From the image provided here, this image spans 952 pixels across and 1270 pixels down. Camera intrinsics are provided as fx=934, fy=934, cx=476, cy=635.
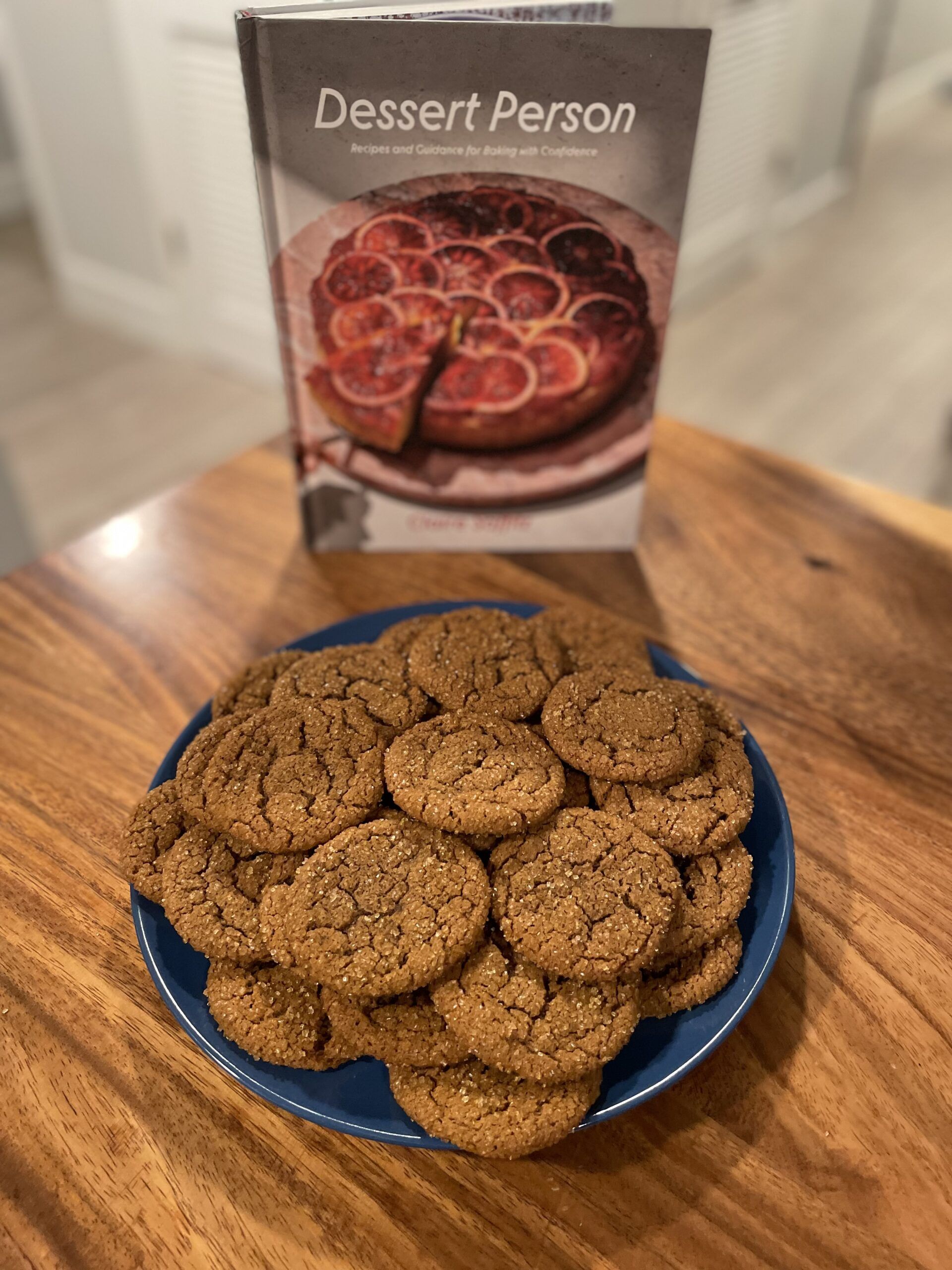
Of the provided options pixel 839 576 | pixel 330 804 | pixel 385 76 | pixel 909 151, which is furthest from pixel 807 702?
pixel 909 151

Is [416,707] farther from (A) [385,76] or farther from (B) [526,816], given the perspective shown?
(A) [385,76]

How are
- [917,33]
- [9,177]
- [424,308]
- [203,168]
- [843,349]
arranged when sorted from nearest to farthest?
1. [424,308]
2. [203,168]
3. [843,349]
4. [9,177]
5. [917,33]

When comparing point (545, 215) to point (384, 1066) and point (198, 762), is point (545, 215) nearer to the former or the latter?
point (198, 762)

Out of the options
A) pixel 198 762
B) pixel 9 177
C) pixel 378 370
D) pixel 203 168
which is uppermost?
pixel 378 370

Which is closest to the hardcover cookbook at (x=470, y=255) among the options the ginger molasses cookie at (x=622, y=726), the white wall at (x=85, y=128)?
the ginger molasses cookie at (x=622, y=726)

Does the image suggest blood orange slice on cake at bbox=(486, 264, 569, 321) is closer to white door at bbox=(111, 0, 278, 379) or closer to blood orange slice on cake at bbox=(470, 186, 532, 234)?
blood orange slice on cake at bbox=(470, 186, 532, 234)

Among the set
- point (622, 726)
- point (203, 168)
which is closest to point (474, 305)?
point (622, 726)

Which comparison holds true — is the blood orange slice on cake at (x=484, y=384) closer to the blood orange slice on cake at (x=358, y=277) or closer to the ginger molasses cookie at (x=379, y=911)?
the blood orange slice on cake at (x=358, y=277)
